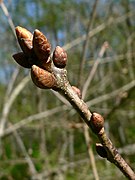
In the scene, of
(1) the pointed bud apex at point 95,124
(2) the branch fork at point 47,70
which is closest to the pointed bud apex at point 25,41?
(2) the branch fork at point 47,70

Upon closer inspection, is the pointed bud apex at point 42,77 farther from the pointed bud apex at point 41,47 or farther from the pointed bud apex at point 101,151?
the pointed bud apex at point 101,151

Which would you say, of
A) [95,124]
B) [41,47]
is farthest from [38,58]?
[95,124]

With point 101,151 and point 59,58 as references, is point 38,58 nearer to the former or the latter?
point 59,58

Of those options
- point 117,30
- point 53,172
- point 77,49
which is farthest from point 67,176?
point 117,30

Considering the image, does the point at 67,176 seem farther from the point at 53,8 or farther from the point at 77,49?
the point at 53,8

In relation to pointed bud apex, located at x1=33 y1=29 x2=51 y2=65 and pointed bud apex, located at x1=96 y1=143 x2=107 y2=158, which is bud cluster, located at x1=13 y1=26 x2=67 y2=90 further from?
pointed bud apex, located at x1=96 y1=143 x2=107 y2=158
